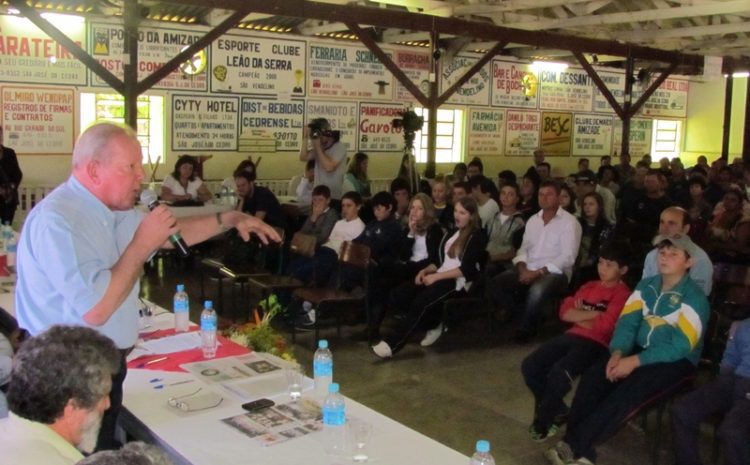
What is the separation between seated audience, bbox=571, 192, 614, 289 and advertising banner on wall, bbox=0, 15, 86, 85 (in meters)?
6.17

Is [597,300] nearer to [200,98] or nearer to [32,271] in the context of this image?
[32,271]

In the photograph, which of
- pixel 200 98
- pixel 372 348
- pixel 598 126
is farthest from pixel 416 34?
pixel 372 348

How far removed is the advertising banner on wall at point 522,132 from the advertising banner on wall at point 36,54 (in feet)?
23.1

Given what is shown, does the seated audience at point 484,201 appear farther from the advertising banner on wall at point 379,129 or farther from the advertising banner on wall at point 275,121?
the advertising banner on wall at point 379,129

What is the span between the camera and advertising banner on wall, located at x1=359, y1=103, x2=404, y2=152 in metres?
11.8

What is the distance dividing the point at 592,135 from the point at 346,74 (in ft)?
18.5

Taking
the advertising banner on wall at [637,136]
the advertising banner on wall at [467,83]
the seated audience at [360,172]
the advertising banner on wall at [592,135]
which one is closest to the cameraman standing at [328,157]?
the seated audience at [360,172]

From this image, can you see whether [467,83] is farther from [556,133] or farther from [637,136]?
[637,136]

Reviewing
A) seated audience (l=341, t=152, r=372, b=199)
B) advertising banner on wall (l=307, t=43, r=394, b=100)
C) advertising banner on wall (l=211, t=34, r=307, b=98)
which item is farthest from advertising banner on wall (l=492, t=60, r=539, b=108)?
seated audience (l=341, t=152, r=372, b=199)

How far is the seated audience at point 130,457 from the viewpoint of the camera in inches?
51.1

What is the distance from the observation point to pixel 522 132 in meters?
13.7

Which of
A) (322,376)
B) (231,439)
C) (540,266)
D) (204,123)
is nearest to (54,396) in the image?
(231,439)

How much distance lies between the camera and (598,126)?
15000mm

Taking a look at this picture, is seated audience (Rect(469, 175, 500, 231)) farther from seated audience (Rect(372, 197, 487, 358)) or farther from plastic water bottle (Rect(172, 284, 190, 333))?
plastic water bottle (Rect(172, 284, 190, 333))
